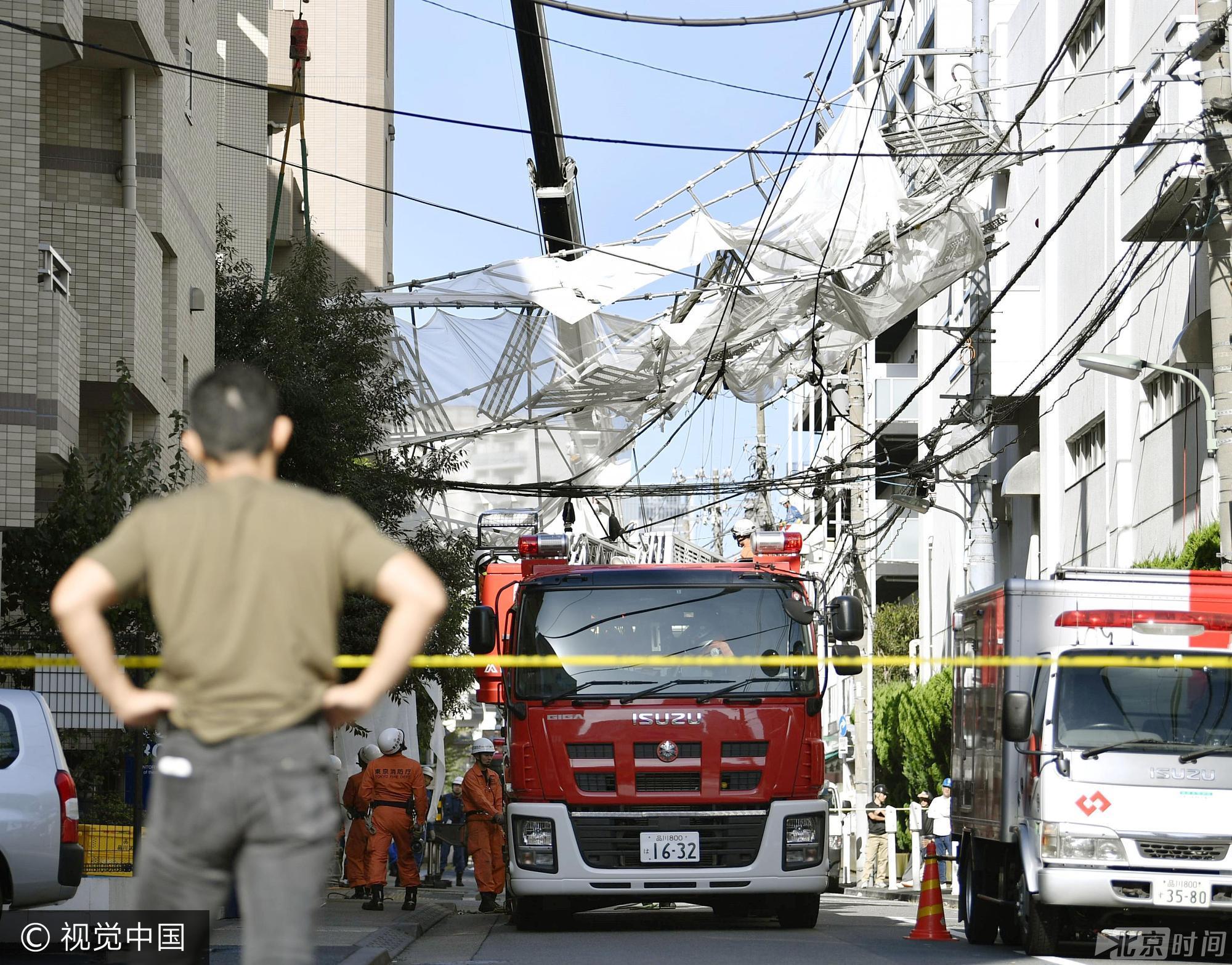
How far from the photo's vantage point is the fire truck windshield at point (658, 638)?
15.4m

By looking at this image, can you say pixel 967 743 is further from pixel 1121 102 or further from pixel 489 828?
pixel 1121 102

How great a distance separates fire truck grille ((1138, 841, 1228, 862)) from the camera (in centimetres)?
1224

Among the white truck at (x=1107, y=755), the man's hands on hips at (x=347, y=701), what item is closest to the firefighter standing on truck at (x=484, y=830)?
the white truck at (x=1107, y=755)

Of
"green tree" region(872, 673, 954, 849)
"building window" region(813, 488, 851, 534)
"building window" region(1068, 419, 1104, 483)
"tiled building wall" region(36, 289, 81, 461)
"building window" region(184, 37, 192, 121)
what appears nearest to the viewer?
"tiled building wall" region(36, 289, 81, 461)

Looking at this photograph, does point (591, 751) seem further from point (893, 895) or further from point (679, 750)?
point (893, 895)

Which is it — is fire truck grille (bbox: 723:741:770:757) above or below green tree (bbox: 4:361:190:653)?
below

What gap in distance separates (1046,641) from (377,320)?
51.1 feet

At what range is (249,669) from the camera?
4359mm

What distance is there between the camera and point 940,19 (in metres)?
44.8

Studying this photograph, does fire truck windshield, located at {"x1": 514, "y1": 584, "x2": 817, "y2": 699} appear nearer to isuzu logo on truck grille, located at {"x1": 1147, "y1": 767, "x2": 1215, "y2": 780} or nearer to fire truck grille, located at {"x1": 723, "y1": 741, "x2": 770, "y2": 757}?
fire truck grille, located at {"x1": 723, "y1": 741, "x2": 770, "y2": 757}

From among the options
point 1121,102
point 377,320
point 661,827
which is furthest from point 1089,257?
point 661,827

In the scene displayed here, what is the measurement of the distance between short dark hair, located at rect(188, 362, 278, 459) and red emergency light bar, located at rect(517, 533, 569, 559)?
13207 millimetres

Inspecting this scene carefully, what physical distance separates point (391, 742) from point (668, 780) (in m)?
3.85

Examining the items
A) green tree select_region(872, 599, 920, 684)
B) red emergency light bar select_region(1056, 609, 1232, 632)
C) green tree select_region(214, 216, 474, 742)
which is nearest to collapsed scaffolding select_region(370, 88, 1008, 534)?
green tree select_region(214, 216, 474, 742)
